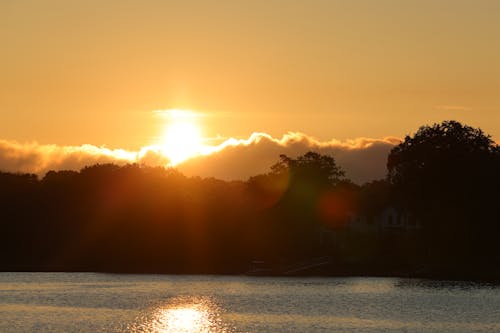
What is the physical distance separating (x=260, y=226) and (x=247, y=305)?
68.3 m

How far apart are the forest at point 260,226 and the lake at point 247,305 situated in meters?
14.9

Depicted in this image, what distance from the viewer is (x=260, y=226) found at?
172 metres

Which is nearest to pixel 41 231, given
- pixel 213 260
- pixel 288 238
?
pixel 213 260

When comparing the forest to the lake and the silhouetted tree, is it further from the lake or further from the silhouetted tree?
the lake

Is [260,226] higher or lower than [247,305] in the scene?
higher

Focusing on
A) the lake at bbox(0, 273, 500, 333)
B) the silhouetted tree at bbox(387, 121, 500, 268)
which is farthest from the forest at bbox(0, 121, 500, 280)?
the lake at bbox(0, 273, 500, 333)

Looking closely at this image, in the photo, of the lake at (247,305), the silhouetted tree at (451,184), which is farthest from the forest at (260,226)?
the lake at (247,305)

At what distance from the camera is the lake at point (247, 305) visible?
85.5 metres

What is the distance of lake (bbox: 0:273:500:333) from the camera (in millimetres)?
85500

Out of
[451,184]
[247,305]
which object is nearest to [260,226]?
[451,184]

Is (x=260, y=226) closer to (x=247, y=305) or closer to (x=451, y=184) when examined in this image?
(x=451, y=184)

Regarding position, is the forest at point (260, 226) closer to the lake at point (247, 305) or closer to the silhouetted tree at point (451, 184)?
the silhouetted tree at point (451, 184)

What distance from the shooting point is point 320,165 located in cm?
19975

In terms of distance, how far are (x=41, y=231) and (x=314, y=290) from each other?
65.0 metres
